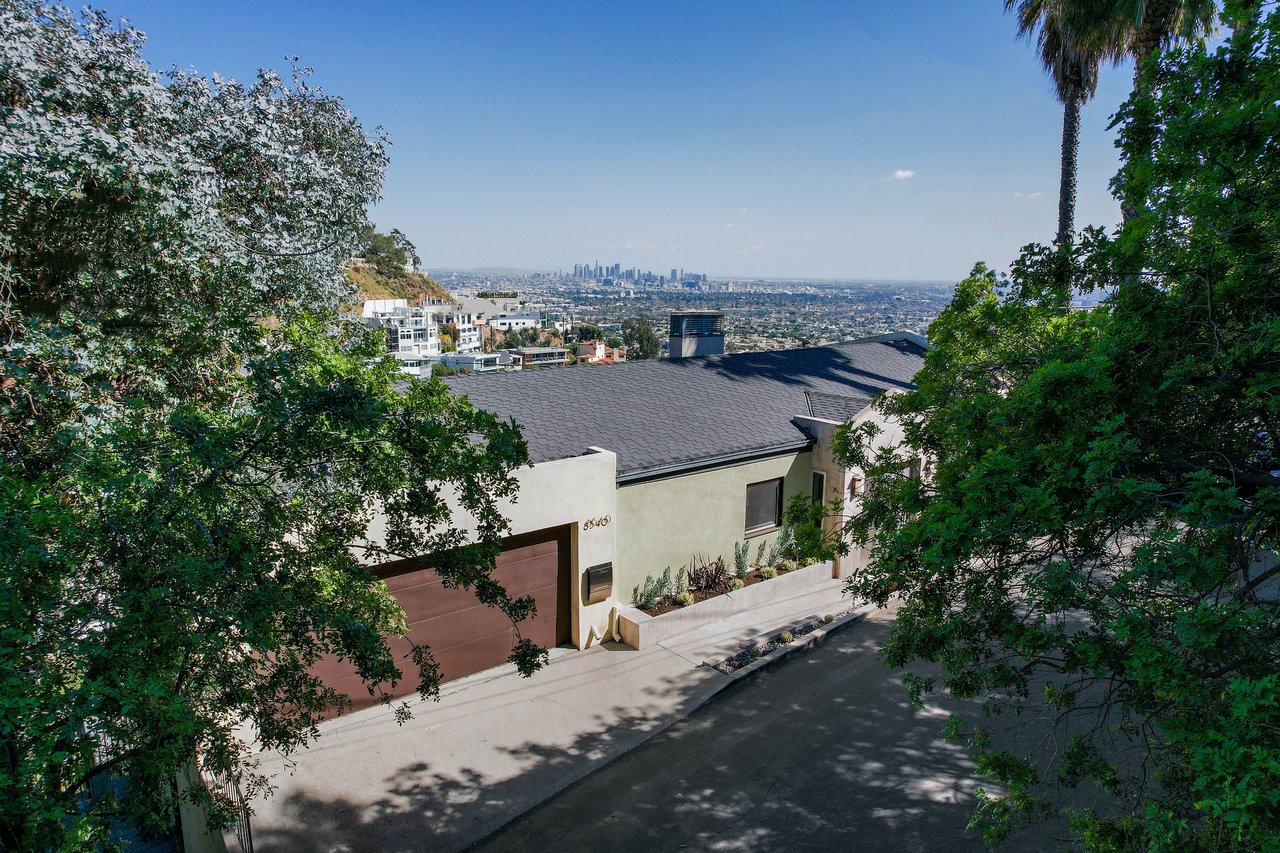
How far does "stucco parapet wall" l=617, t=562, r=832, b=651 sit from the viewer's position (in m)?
12.5

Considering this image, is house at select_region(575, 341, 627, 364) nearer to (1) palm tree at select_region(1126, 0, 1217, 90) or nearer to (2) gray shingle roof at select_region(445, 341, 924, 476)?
(2) gray shingle roof at select_region(445, 341, 924, 476)

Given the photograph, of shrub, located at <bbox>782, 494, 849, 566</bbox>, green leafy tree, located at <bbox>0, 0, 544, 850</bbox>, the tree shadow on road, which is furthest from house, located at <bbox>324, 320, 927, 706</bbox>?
green leafy tree, located at <bbox>0, 0, 544, 850</bbox>

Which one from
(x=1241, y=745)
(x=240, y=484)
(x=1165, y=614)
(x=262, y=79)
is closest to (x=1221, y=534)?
(x=1165, y=614)

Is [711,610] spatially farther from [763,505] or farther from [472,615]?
[472,615]

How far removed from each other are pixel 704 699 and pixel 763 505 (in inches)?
196

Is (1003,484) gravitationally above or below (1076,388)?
below

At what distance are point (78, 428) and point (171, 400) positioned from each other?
940 millimetres

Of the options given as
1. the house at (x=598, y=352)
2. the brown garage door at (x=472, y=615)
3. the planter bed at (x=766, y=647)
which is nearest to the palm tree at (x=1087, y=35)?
the planter bed at (x=766, y=647)

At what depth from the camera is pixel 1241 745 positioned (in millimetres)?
3400

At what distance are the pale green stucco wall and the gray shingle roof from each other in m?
0.50

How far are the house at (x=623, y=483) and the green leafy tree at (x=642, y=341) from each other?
274ft

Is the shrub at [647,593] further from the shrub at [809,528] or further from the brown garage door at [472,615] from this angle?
the shrub at [809,528]

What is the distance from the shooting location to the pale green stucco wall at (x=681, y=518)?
12727 millimetres

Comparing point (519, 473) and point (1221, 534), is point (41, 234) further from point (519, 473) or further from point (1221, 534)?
point (1221, 534)
